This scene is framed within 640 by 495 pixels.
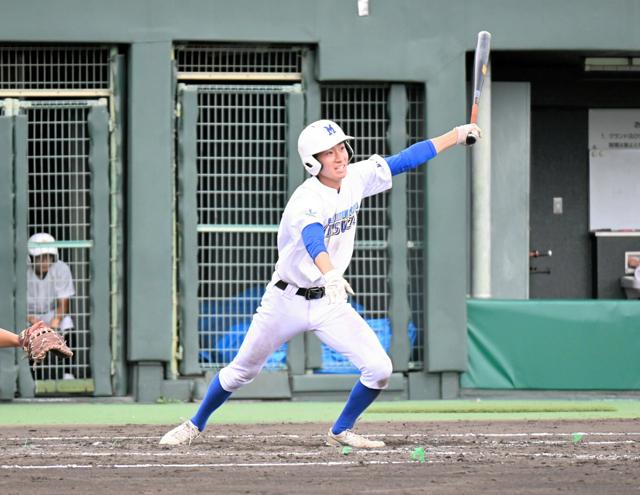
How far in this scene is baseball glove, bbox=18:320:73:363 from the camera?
7.95 meters

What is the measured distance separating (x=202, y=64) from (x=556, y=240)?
5.13m

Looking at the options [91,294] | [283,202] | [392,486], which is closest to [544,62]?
[283,202]

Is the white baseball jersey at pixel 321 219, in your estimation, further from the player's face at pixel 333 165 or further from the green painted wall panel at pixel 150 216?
the green painted wall panel at pixel 150 216

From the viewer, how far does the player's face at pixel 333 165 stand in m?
9.48

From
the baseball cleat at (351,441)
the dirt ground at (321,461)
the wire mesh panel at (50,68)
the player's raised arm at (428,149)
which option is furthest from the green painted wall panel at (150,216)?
the player's raised arm at (428,149)

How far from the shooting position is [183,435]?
9.80 metres

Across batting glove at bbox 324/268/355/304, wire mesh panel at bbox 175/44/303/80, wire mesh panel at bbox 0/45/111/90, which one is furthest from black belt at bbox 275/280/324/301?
wire mesh panel at bbox 0/45/111/90

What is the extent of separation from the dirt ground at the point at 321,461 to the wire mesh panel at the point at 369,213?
3.16 metres

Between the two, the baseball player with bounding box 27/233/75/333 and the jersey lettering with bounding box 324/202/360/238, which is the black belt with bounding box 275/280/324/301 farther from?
the baseball player with bounding box 27/233/75/333

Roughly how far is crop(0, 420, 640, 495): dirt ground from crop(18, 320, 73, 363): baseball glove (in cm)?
72

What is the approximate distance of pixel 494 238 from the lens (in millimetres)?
15484

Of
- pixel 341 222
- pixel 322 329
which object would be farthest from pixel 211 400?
pixel 341 222

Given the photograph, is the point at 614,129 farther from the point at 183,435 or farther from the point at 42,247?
the point at 183,435

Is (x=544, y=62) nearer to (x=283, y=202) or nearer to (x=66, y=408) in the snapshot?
(x=283, y=202)
